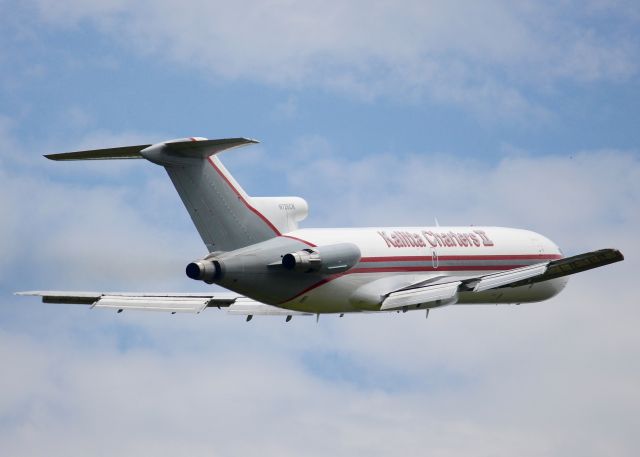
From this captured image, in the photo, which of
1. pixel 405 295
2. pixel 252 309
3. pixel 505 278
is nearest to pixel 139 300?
pixel 252 309

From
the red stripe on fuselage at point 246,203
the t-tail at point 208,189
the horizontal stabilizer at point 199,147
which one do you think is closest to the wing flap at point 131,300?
the t-tail at point 208,189

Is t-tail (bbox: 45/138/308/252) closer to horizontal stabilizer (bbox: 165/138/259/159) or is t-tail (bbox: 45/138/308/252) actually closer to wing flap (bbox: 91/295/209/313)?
horizontal stabilizer (bbox: 165/138/259/159)

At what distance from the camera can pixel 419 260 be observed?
46.4 metres

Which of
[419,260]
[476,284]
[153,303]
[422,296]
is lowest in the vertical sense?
[153,303]

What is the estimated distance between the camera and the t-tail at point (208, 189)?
129 ft

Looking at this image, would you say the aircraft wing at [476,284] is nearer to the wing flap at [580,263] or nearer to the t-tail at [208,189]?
the wing flap at [580,263]

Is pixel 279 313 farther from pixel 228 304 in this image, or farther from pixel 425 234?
pixel 425 234

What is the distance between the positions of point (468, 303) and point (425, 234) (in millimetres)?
3755

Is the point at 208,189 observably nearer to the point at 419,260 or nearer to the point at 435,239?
the point at 419,260

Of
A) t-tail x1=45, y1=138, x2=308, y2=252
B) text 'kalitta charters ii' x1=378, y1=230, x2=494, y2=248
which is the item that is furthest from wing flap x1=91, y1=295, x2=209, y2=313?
text 'kalitta charters ii' x1=378, y1=230, x2=494, y2=248

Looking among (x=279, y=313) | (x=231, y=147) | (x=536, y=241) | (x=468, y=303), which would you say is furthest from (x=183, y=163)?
(x=536, y=241)

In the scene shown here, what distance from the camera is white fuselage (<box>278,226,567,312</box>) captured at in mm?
42719

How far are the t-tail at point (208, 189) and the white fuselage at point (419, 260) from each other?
1744 mm

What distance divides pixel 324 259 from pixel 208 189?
4.78 metres
